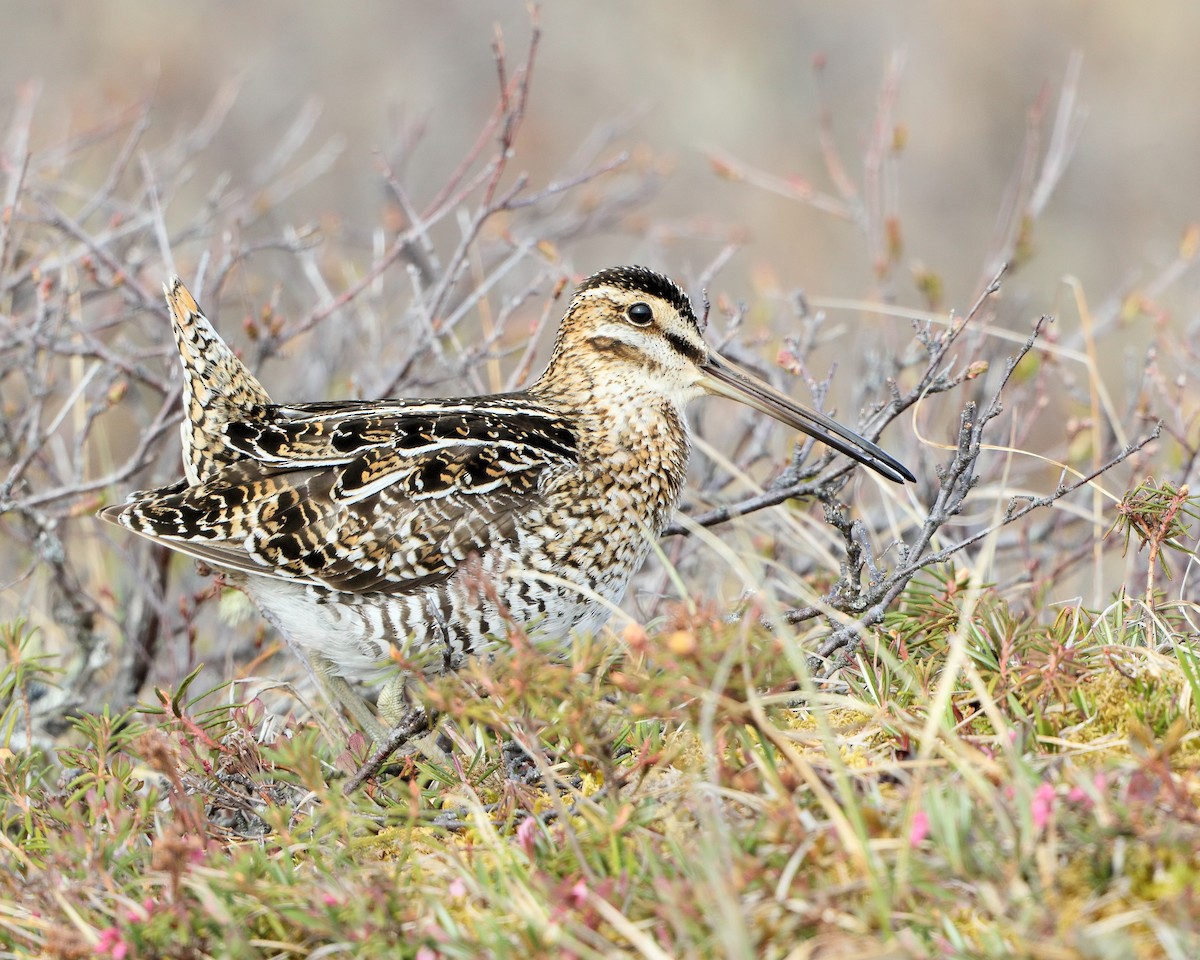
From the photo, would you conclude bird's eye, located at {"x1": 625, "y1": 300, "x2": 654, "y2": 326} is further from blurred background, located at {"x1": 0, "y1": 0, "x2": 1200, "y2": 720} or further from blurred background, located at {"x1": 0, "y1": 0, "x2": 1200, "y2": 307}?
blurred background, located at {"x1": 0, "y1": 0, "x2": 1200, "y2": 307}

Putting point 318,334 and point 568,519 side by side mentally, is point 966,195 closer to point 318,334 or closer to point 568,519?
point 318,334

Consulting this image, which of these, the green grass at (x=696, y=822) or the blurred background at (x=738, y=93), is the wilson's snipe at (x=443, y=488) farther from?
the blurred background at (x=738, y=93)

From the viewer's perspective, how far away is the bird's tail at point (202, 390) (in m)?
3.59

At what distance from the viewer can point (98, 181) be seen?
6820 mm

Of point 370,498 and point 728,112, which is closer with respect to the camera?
point 370,498

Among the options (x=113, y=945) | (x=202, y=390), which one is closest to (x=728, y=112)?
(x=202, y=390)

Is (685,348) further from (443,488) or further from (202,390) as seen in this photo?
(202,390)

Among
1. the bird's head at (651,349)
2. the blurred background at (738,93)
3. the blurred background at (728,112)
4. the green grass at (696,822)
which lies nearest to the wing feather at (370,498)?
the bird's head at (651,349)

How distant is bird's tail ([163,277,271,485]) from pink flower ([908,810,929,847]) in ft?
7.43

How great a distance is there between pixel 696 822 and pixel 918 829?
43cm

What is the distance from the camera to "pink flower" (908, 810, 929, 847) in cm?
190

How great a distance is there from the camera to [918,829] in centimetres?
190

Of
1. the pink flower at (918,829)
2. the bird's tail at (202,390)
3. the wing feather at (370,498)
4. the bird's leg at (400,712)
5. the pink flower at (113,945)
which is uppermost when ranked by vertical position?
the bird's tail at (202,390)

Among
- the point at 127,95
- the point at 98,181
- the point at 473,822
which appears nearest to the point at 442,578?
the point at 473,822
